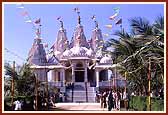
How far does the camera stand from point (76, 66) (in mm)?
21312

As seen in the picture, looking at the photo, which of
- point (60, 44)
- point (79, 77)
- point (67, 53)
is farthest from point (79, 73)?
point (60, 44)

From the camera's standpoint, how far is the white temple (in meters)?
16.5

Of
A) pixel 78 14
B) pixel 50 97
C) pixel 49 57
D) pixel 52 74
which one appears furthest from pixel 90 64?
pixel 78 14

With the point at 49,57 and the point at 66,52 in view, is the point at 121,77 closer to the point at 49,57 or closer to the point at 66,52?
the point at 49,57

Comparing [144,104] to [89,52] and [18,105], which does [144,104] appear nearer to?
[18,105]

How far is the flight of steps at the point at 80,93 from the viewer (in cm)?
1819

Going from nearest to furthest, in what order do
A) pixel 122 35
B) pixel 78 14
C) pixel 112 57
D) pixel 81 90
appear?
pixel 78 14 < pixel 122 35 < pixel 112 57 < pixel 81 90

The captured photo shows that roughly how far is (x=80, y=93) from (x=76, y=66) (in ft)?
5.65

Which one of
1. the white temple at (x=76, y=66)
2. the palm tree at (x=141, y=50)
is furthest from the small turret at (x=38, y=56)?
the palm tree at (x=141, y=50)

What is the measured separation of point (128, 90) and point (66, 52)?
403 centimetres

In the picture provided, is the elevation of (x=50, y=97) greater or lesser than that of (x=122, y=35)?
lesser

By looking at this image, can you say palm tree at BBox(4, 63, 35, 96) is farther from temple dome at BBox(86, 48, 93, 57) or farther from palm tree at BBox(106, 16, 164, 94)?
temple dome at BBox(86, 48, 93, 57)

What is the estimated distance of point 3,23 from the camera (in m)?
11.9


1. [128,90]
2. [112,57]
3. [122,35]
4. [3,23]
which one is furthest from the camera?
[128,90]
